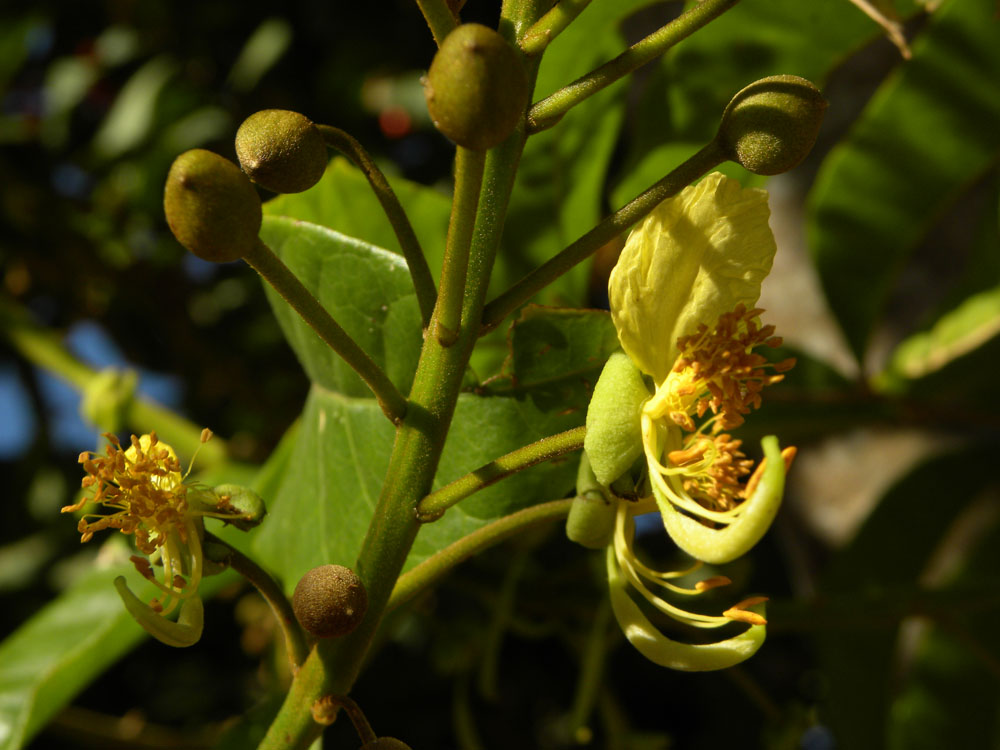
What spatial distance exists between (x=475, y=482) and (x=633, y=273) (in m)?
0.19

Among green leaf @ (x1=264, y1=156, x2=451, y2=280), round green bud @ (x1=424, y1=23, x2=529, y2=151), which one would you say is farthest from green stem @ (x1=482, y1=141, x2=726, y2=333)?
green leaf @ (x1=264, y1=156, x2=451, y2=280)

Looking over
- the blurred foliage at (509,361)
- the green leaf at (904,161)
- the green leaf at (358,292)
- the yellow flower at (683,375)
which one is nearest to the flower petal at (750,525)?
the yellow flower at (683,375)

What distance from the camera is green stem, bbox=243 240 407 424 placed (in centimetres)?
70

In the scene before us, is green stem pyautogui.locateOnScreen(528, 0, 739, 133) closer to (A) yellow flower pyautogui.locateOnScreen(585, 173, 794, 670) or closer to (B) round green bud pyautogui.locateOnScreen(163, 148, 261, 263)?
(A) yellow flower pyautogui.locateOnScreen(585, 173, 794, 670)

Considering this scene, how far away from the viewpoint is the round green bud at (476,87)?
23.9 inches

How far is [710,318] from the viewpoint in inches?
30.9

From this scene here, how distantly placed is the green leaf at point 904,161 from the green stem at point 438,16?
1.12 m

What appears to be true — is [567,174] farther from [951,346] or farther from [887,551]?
[887,551]

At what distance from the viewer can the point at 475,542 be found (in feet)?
2.60

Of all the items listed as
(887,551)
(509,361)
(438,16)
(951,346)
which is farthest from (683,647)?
(887,551)

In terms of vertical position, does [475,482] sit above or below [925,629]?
above

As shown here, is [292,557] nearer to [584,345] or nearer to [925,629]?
[584,345]

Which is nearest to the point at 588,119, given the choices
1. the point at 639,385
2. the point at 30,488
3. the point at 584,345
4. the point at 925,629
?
the point at 584,345

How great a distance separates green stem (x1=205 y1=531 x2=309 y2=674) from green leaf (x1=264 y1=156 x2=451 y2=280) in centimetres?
52
